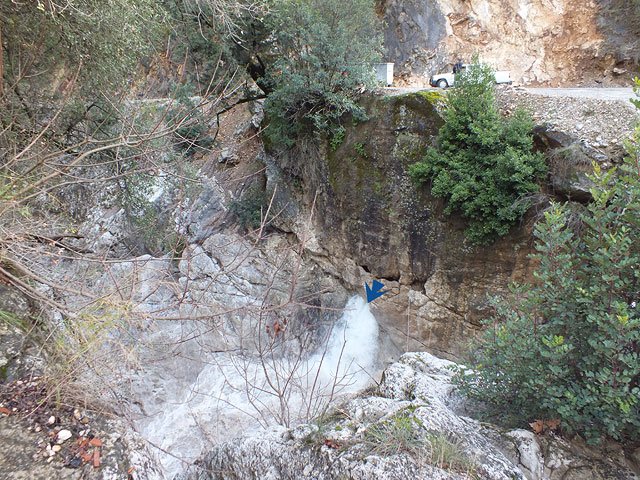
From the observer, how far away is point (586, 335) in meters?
2.53

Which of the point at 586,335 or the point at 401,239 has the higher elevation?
the point at 586,335

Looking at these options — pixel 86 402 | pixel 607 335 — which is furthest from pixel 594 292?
pixel 86 402

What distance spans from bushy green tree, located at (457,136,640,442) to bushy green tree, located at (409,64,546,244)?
361 centimetres

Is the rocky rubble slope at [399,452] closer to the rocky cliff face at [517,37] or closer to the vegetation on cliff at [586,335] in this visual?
the vegetation on cliff at [586,335]

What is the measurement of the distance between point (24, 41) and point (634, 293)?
21.4 ft

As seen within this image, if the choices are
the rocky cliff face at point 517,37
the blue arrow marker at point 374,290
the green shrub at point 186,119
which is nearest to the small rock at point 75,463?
the green shrub at point 186,119

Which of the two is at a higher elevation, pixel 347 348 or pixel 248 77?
pixel 248 77

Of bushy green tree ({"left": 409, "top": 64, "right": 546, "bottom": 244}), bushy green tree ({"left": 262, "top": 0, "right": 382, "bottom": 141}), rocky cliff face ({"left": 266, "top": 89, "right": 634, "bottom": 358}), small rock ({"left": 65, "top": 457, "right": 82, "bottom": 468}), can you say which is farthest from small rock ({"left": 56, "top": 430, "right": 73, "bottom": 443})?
bushy green tree ({"left": 262, "top": 0, "right": 382, "bottom": 141})

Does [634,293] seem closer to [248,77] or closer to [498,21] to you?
[248,77]

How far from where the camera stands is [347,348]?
29.6 feet

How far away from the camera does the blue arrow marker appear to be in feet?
28.5

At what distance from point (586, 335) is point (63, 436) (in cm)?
329

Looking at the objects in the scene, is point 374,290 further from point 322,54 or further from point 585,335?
point 585,335

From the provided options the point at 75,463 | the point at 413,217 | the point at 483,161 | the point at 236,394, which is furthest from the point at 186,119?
the point at 75,463
